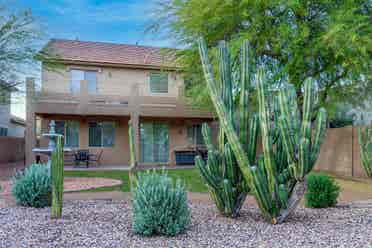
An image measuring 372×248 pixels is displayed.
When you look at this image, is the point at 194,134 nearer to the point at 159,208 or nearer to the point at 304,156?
the point at 304,156

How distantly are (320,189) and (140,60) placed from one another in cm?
1427

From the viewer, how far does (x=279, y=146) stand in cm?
613

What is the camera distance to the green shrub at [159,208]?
5.23m

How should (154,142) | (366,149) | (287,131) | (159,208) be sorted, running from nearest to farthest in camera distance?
(159,208)
(287,131)
(366,149)
(154,142)

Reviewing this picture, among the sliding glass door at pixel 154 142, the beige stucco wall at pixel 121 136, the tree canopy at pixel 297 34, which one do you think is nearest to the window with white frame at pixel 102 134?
the beige stucco wall at pixel 121 136

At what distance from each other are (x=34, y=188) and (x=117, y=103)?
10222 millimetres

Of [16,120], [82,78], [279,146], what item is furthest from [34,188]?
[16,120]

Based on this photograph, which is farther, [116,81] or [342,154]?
[116,81]

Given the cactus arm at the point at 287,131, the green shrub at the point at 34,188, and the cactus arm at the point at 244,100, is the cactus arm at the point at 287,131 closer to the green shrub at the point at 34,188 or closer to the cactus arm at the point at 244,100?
the cactus arm at the point at 244,100

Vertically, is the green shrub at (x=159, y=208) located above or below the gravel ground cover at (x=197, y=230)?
above

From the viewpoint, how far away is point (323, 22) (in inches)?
446

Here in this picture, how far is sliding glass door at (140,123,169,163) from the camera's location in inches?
796

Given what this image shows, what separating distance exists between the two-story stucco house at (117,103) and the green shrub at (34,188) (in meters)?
9.32

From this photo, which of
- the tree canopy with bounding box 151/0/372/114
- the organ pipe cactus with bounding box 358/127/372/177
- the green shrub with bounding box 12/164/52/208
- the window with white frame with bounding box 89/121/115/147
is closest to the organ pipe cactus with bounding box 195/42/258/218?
the green shrub with bounding box 12/164/52/208
